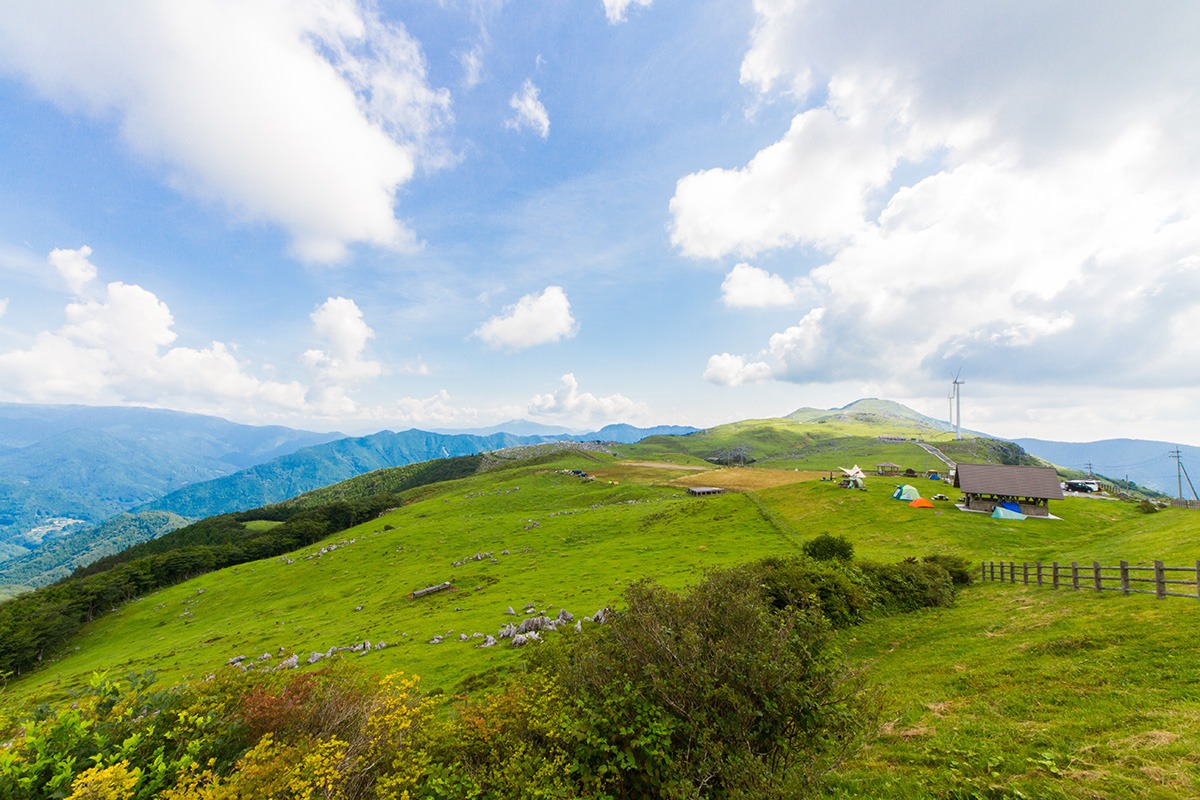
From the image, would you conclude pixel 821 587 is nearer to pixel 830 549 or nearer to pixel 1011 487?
pixel 830 549

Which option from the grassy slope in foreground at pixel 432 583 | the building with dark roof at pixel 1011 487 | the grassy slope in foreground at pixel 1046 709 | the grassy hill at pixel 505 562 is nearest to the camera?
the grassy slope in foreground at pixel 1046 709

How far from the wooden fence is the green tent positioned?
83.7ft

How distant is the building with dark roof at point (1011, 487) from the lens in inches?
2114

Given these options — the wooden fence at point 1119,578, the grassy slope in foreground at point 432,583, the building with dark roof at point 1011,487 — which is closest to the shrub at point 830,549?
the grassy slope in foreground at point 432,583

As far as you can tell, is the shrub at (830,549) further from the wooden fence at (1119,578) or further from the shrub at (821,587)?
the wooden fence at (1119,578)

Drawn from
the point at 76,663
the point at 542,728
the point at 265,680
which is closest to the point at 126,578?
the point at 76,663

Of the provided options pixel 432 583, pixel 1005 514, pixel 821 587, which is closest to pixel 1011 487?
pixel 1005 514

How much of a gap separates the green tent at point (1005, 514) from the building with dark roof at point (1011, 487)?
117 cm

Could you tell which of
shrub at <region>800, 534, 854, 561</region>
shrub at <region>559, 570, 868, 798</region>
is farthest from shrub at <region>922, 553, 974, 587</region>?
shrub at <region>559, 570, 868, 798</region>

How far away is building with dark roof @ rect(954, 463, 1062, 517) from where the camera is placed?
2114 inches

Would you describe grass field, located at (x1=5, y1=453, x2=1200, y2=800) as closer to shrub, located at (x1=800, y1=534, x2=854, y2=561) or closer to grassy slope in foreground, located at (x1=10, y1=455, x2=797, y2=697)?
grassy slope in foreground, located at (x1=10, y1=455, x2=797, y2=697)

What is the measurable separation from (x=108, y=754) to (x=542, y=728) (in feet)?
26.3

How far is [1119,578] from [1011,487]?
41.5 m

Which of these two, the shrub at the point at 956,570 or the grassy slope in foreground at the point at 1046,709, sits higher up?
the grassy slope in foreground at the point at 1046,709
